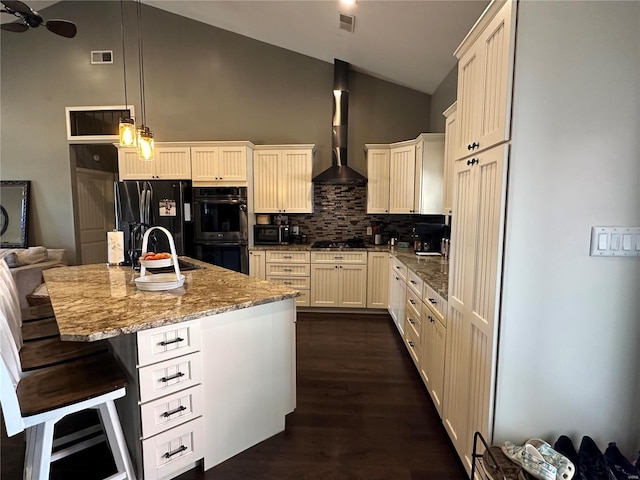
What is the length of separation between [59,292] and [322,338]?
2.31 meters

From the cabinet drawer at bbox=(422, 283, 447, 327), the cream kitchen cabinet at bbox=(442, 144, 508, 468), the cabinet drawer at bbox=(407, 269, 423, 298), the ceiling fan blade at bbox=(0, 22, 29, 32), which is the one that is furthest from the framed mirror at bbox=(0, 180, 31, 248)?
the cream kitchen cabinet at bbox=(442, 144, 508, 468)

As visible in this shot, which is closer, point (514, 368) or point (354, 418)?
point (514, 368)

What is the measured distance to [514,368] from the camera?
1.29 metres

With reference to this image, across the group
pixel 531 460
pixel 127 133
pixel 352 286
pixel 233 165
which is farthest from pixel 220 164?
pixel 531 460

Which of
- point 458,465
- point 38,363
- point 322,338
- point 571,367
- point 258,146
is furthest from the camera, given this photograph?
point 258,146

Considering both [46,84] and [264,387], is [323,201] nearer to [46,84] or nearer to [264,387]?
[264,387]

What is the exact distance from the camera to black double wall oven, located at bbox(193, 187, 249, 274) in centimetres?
417

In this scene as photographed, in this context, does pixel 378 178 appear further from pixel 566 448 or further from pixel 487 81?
pixel 566 448

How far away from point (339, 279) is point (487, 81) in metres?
3.08

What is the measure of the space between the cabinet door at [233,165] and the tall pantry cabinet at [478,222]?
2986mm

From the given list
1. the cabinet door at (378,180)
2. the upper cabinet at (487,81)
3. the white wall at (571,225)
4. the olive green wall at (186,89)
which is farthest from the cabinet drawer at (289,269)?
the white wall at (571,225)

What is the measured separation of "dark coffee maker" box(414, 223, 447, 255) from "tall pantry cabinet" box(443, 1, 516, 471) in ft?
6.29

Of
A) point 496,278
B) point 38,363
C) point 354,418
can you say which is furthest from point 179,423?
point 496,278

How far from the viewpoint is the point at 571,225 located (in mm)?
1223
